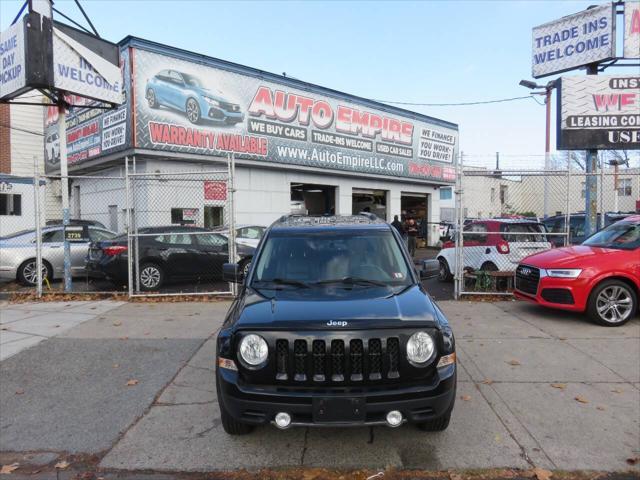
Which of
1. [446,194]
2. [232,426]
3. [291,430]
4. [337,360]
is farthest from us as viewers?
[446,194]

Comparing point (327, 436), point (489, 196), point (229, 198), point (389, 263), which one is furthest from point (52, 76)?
point (489, 196)

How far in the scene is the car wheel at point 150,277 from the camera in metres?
10.6

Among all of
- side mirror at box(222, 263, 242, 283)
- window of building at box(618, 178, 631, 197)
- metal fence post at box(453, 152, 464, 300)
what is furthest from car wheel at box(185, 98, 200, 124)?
window of building at box(618, 178, 631, 197)

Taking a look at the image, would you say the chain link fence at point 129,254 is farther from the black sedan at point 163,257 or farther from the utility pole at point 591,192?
the utility pole at point 591,192

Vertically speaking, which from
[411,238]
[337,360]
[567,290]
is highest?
[411,238]

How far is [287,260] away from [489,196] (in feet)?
117

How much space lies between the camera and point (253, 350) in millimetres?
3332

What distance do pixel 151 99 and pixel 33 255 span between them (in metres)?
5.78

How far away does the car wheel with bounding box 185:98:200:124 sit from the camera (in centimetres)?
1536

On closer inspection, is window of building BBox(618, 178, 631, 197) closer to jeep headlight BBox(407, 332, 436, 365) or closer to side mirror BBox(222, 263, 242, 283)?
side mirror BBox(222, 263, 242, 283)

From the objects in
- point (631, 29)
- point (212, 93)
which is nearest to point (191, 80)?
point (212, 93)

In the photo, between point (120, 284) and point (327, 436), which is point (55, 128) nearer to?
point (120, 284)

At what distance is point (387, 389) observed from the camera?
127 inches

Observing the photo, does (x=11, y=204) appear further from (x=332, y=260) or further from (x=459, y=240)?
(x=332, y=260)
